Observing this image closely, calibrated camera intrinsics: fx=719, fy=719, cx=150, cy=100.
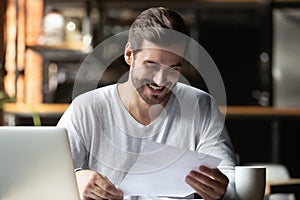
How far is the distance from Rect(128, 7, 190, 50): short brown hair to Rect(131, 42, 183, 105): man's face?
3cm

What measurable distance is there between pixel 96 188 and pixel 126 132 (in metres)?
0.22

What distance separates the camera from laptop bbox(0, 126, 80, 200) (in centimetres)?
150

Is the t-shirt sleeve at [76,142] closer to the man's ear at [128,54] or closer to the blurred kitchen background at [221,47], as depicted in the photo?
the man's ear at [128,54]

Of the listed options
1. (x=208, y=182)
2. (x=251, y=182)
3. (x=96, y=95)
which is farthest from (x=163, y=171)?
(x=96, y=95)

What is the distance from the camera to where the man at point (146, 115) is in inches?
73.2

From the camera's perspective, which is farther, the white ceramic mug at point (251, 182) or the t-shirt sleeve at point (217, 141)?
the t-shirt sleeve at point (217, 141)

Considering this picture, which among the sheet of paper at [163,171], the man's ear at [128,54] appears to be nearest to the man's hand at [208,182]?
the sheet of paper at [163,171]

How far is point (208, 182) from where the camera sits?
5.49 feet

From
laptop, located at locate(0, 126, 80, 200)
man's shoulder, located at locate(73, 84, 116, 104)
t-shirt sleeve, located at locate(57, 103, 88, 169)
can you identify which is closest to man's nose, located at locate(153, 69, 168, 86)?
man's shoulder, located at locate(73, 84, 116, 104)

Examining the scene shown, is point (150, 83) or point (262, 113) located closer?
point (150, 83)

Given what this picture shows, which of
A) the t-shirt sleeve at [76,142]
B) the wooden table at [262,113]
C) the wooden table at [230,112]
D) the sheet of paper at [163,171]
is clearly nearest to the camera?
the sheet of paper at [163,171]

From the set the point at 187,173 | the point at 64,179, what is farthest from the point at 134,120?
the point at 64,179

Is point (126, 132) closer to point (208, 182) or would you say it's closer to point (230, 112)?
point (208, 182)

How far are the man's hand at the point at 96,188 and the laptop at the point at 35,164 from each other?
0.60 ft
